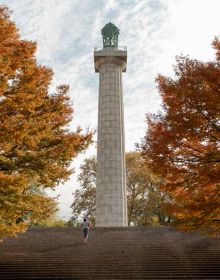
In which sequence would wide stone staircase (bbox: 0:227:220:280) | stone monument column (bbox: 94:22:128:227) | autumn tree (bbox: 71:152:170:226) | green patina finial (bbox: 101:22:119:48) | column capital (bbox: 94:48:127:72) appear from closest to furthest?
wide stone staircase (bbox: 0:227:220:280)
stone monument column (bbox: 94:22:128:227)
column capital (bbox: 94:48:127:72)
green patina finial (bbox: 101:22:119:48)
autumn tree (bbox: 71:152:170:226)

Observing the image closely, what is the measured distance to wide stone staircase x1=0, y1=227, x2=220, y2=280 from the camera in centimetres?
A: 1894

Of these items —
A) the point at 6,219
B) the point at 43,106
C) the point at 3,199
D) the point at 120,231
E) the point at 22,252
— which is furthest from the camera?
the point at 120,231

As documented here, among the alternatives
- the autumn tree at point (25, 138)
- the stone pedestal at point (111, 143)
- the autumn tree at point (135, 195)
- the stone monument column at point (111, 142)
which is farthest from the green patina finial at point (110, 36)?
the autumn tree at point (25, 138)

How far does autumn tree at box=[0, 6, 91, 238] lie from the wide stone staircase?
4.29 m

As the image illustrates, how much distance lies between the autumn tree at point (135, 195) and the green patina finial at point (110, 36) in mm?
15739

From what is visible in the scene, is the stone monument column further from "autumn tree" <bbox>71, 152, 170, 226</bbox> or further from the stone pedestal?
"autumn tree" <bbox>71, 152, 170, 226</bbox>

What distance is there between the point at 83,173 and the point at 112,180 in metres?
19.3

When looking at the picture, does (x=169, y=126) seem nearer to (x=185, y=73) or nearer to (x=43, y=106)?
(x=185, y=73)

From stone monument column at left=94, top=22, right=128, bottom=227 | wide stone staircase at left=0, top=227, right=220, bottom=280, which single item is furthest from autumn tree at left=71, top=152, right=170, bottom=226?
wide stone staircase at left=0, top=227, right=220, bottom=280

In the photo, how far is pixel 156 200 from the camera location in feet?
159

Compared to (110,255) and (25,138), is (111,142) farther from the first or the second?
(25,138)

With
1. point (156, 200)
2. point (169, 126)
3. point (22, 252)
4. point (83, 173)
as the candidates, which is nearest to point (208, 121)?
point (169, 126)

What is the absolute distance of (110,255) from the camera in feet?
69.2

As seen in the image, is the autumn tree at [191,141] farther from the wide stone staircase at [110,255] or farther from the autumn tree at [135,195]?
the autumn tree at [135,195]
